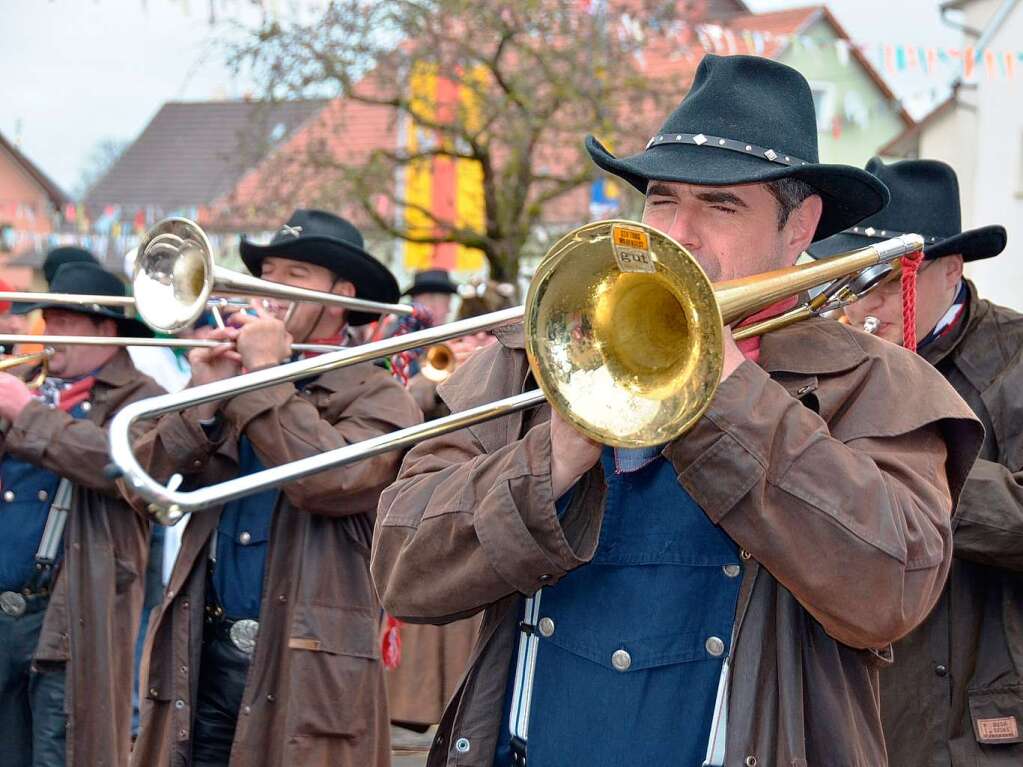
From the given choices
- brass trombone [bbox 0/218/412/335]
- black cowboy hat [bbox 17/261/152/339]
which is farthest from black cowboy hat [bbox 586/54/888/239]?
black cowboy hat [bbox 17/261/152/339]

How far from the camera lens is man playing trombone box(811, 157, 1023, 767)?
10.7ft

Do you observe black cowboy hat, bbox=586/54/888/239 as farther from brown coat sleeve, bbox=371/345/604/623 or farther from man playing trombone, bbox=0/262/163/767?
man playing trombone, bbox=0/262/163/767

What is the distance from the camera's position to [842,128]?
88.8 feet

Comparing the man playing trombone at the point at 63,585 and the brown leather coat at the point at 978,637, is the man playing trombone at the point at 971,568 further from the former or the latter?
the man playing trombone at the point at 63,585

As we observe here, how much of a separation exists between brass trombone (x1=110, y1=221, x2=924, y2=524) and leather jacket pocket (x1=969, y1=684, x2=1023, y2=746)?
1.50 metres

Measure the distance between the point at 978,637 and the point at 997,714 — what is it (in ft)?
0.65

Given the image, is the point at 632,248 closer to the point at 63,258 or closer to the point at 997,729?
the point at 997,729

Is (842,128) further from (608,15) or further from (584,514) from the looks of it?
(584,514)

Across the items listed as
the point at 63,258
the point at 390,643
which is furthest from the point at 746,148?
the point at 63,258

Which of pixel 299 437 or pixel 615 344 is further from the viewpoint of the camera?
pixel 299 437

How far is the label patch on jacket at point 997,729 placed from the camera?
327 cm

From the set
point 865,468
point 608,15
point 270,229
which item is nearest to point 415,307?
point 865,468

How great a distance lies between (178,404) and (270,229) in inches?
538

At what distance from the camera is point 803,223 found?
260 centimetres
